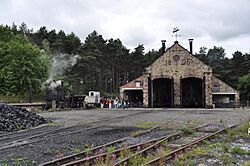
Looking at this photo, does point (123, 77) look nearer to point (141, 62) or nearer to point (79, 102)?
point (141, 62)

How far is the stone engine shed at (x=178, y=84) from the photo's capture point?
146 ft

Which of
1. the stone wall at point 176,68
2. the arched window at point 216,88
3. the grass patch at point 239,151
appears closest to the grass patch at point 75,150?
the grass patch at point 239,151

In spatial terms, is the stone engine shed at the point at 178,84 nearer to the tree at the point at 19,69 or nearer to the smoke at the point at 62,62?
the tree at the point at 19,69

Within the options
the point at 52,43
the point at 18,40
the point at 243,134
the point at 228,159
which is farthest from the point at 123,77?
the point at 228,159

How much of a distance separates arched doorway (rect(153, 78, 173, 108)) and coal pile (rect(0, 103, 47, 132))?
3157 centimetres

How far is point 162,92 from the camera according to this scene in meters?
51.6

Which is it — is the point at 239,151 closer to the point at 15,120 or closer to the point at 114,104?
the point at 15,120

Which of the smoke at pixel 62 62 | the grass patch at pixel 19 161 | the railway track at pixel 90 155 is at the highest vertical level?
the smoke at pixel 62 62

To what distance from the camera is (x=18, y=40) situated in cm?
5006

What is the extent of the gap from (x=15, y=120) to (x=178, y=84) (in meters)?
30.5

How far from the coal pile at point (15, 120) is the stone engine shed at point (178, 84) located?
26.9m

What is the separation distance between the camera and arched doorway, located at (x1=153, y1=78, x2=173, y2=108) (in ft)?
164

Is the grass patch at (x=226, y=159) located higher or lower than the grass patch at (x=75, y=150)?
lower

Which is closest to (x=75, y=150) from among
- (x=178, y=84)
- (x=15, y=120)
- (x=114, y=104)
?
(x=15, y=120)
